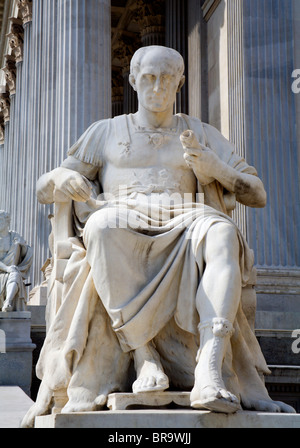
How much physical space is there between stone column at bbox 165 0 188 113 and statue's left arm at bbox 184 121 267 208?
552 inches

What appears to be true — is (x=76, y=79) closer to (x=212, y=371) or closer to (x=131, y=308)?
(x=131, y=308)

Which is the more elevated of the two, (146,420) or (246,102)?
(246,102)

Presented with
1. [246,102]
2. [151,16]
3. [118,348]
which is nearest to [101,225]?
[118,348]

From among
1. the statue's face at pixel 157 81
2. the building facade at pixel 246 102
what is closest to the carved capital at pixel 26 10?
the building facade at pixel 246 102

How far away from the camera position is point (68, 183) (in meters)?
6.43

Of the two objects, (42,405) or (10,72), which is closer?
(42,405)

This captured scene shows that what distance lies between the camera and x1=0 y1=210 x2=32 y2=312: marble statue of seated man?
15539 millimetres

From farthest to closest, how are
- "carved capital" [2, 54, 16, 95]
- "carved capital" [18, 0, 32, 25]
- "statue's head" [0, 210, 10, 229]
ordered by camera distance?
"carved capital" [2, 54, 16, 95], "carved capital" [18, 0, 32, 25], "statue's head" [0, 210, 10, 229]

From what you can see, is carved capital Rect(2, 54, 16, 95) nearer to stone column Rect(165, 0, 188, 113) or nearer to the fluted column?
stone column Rect(165, 0, 188, 113)

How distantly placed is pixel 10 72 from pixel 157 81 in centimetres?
2760

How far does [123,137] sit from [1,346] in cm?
751

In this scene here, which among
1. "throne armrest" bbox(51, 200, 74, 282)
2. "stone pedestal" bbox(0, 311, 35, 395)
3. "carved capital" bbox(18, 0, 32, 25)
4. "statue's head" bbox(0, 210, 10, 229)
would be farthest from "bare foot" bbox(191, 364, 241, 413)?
"carved capital" bbox(18, 0, 32, 25)

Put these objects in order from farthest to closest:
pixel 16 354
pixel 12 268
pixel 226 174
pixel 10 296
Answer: pixel 12 268 → pixel 10 296 → pixel 16 354 → pixel 226 174

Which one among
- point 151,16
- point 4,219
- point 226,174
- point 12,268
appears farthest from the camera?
point 151,16
